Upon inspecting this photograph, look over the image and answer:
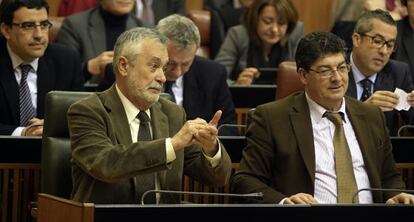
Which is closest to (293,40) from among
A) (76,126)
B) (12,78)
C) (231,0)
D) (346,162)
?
(231,0)

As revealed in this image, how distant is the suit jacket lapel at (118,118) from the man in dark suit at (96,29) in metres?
2.22

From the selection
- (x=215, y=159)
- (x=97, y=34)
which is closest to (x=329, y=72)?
(x=215, y=159)

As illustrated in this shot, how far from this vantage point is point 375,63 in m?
5.34

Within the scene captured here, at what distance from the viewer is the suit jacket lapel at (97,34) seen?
249 inches

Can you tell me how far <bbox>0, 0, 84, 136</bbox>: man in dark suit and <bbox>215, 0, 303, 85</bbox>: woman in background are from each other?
1.50 m

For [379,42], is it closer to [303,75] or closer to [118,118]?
[303,75]

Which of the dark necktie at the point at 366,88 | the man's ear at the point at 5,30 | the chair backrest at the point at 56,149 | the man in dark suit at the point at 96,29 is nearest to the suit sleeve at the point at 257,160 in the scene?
the chair backrest at the point at 56,149

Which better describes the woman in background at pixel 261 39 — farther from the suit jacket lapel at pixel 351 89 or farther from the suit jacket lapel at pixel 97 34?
the suit jacket lapel at pixel 351 89

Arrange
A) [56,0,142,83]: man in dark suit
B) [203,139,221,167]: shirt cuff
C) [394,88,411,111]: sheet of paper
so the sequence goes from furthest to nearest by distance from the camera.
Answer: [56,0,142,83]: man in dark suit
[394,88,411,111]: sheet of paper
[203,139,221,167]: shirt cuff

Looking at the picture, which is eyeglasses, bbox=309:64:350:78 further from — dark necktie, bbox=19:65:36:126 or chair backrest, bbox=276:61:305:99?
dark necktie, bbox=19:65:36:126

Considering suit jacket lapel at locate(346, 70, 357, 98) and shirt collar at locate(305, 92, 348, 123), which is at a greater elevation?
suit jacket lapel at locate(346, 70, 357, 98)

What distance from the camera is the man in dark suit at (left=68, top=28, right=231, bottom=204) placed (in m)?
3.84

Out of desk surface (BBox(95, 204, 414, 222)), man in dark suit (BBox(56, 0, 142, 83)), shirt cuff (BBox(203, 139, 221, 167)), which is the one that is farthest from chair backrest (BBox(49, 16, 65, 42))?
desk surface (BBox(95, 204, 414, 222))

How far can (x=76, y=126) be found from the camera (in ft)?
13.1
